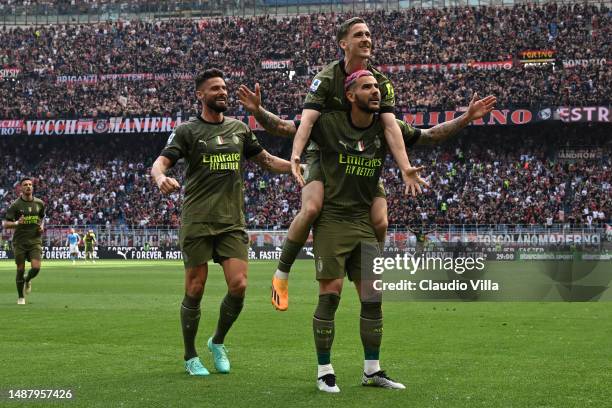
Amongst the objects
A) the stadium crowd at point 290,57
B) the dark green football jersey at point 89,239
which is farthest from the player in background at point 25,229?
the stadium crowd at point 290,57

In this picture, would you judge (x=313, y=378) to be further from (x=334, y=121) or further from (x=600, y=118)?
(x=600, y=118)

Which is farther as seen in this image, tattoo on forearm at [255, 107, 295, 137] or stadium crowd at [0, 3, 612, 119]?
stadium crowd at [0, 3, 612, 119]

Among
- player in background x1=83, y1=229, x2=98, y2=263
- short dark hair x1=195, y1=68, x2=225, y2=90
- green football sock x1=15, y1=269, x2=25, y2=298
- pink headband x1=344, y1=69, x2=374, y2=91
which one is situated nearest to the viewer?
pink headband x1=344, y1=69, x2=374, y2=91

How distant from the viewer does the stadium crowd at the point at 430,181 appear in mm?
50906

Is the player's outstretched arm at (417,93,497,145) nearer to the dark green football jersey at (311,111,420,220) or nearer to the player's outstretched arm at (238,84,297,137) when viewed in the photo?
the dark green football jersey at (311,111,420,220)

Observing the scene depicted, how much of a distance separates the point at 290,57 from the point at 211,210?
56.6 metres

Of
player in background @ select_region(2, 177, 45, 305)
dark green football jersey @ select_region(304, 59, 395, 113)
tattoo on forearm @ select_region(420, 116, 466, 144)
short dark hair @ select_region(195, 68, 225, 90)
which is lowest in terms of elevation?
player in background @ select_region(2, 177, 45, 305)

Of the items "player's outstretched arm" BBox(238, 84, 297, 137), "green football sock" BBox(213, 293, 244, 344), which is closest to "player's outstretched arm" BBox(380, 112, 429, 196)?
"player's outstretched arm" BBox(238, 84, 297, 137)

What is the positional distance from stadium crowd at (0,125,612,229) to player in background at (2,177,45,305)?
32534mm

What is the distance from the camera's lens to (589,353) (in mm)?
10109

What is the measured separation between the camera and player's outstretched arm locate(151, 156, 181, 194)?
782 centimetres

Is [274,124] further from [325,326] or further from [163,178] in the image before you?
[325,326]

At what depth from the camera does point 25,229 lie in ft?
61.6

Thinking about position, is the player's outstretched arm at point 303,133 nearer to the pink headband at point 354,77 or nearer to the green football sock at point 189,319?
the pink headband at point 354,77
